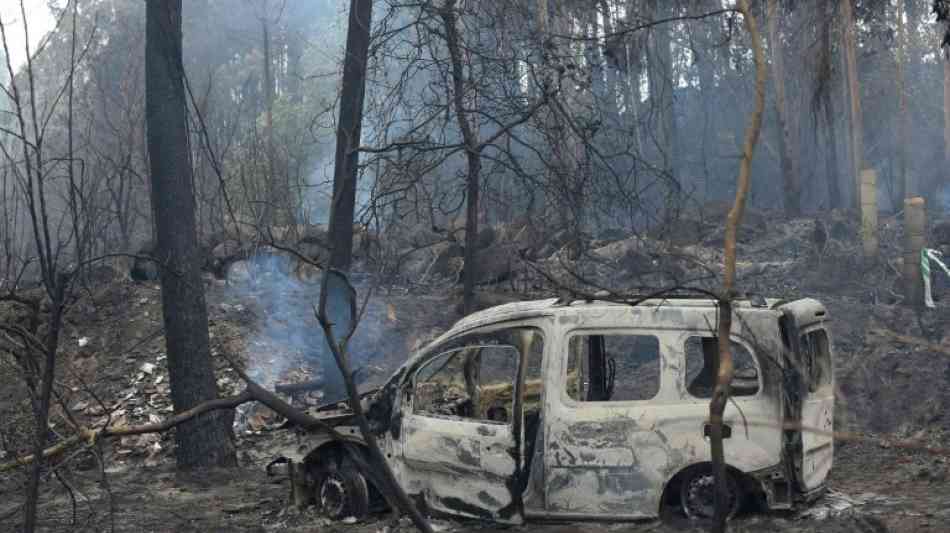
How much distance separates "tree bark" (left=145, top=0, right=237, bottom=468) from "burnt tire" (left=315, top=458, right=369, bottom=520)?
3112 millimetres

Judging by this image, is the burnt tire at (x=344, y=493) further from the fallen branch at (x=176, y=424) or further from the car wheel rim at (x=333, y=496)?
the fallen branch at (x=176, y=424)

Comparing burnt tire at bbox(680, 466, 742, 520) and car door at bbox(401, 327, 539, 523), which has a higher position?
car door at bbox(401, 327, 539, 523)

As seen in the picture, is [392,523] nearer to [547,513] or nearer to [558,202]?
[547,513]

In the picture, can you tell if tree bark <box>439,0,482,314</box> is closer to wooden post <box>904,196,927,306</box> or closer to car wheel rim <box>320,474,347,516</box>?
car wheel rim <box>320,474,347,516</box>

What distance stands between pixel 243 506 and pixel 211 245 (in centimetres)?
891

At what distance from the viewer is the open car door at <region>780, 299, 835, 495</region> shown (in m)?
6.80

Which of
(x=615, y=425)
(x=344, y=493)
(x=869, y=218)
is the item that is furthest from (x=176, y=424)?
(x=869, y=218)

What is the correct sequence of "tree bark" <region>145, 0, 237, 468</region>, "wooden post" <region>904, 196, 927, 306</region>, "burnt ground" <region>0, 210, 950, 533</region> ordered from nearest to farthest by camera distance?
"burnt ground" <region>0, 210, 950, 533</region> < "tree bark" <region>145, 0, 237, 468</region> < "wooden post" <region>904, 196, 927, 306</region>

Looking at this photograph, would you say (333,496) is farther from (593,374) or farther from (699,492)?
(699,492)

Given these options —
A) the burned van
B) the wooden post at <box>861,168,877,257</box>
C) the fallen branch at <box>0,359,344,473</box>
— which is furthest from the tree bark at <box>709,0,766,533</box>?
the wooden post at <box>861,168,877,257</box>

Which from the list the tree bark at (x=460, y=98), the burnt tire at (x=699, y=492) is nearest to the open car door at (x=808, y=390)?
the burnt tire at (x=699, y=492)

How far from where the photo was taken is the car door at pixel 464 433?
7078 millimetres

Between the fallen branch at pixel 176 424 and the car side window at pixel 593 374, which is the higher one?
the fallen branch at pixel 176 424

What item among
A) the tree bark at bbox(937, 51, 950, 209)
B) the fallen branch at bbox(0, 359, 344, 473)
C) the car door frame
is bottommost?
the car door frame
